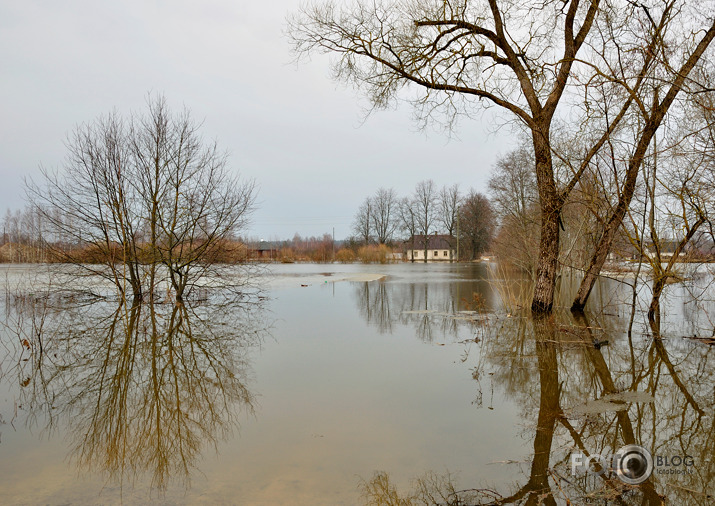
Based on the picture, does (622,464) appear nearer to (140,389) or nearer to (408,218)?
(140,389)

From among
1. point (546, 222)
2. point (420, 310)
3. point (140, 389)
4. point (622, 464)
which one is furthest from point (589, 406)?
point (420, 310)

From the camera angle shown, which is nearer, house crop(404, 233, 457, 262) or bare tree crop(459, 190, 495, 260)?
bare tree crop(459, 190, 495, 260)

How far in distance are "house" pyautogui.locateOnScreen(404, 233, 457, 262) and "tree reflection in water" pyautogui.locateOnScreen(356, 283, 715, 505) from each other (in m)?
64.6

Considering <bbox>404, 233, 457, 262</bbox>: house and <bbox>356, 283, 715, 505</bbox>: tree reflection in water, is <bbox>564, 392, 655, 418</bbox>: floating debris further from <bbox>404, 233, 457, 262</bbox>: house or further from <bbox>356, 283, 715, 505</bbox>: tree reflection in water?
<bbox>404, 233, 457, 262</bbox>: house

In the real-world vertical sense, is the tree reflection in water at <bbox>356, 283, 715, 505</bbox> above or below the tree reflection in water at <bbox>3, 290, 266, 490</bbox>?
above

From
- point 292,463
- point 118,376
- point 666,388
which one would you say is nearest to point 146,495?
point 292,463

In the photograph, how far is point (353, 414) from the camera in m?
4.54

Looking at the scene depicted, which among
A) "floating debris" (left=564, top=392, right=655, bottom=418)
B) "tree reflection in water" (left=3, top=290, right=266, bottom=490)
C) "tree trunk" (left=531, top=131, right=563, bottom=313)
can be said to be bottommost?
"tree reflection in water" (left=3, top=290, right=266, bottom=490)

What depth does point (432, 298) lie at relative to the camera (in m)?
15.1

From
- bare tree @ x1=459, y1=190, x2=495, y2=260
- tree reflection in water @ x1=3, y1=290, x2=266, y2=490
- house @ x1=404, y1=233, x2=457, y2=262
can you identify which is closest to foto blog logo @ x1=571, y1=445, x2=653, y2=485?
tree reflection in water @ x1=3, y1=290, x2=266, y2=490

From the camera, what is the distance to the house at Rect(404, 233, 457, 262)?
244 ft

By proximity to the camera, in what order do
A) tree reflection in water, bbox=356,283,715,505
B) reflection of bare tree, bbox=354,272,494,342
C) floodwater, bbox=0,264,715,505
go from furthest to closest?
reflection of bare tree, bbox=354,272,494,342 → floodwater, bbox=0,264,715,505 → tree reflection in water, bbox=356,283,715,505

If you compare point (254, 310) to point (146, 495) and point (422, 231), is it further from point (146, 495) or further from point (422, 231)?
point (422, 231)

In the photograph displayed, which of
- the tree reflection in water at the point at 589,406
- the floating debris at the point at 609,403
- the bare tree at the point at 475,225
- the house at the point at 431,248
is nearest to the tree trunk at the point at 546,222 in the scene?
the tree reflection in water at the point at 589,406
